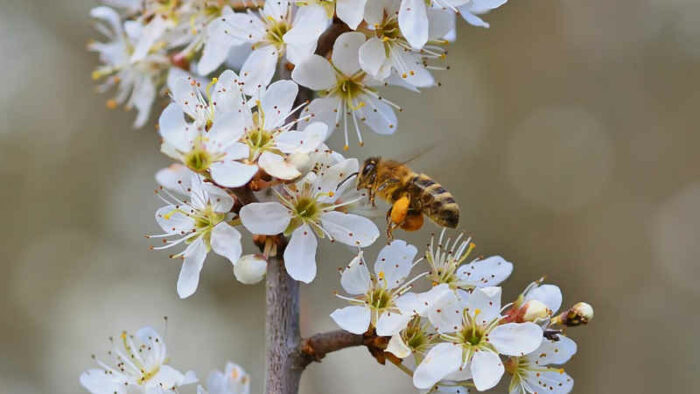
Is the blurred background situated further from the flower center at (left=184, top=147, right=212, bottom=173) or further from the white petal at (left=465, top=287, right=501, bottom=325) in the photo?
the flower center at (left=184, top=147, right=212, bottom=173)

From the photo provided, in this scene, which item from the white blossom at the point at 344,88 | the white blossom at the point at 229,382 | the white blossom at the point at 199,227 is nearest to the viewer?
the white blossom at the point at 199,227

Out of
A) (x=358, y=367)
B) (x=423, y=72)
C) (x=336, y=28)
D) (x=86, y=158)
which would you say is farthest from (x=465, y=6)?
(x=86, y=158)

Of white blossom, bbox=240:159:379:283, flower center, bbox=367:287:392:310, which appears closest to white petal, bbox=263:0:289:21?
white blossom, bbox=240:159:379:283

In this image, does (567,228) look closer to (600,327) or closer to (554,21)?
(600,327)

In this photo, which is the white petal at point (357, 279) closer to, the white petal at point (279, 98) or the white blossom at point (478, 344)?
the white blossom at point (478, 344)

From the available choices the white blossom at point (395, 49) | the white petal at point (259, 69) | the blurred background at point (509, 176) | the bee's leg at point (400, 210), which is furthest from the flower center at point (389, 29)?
the blurred background at point (509, 176)

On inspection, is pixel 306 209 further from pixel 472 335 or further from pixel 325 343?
pixel 472 335
